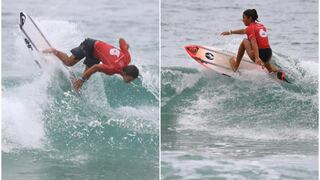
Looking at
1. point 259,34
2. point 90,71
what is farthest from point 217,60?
point 90,71

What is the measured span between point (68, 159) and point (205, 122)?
30.9 inches

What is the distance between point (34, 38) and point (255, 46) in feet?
3.98

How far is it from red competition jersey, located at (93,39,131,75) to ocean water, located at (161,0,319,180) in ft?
0.72

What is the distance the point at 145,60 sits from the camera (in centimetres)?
562

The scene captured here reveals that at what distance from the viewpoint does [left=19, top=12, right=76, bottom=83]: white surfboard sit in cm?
562

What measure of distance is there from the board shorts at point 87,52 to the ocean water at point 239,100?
0.39 meters

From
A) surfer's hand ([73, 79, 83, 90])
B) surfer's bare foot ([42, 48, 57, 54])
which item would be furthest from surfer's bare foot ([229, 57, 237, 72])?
surfer's bare foot ([42, 48, 57, 54])

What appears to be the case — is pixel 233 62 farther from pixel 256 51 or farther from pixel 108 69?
pixel 108 69

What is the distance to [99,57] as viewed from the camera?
5.63 meters

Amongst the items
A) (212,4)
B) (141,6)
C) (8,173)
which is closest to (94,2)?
(141,6)

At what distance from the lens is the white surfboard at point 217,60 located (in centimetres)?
560

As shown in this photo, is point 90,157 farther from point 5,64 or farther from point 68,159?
point 5,64

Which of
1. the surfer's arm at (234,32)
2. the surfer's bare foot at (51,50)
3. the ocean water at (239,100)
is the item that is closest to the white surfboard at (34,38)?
the surfer's bare foot at (51,50)

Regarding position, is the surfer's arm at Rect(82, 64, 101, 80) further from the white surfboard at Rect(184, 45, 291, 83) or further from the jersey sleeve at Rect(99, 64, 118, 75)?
the white surfboard at Rect(184, 45, 291, 83)
